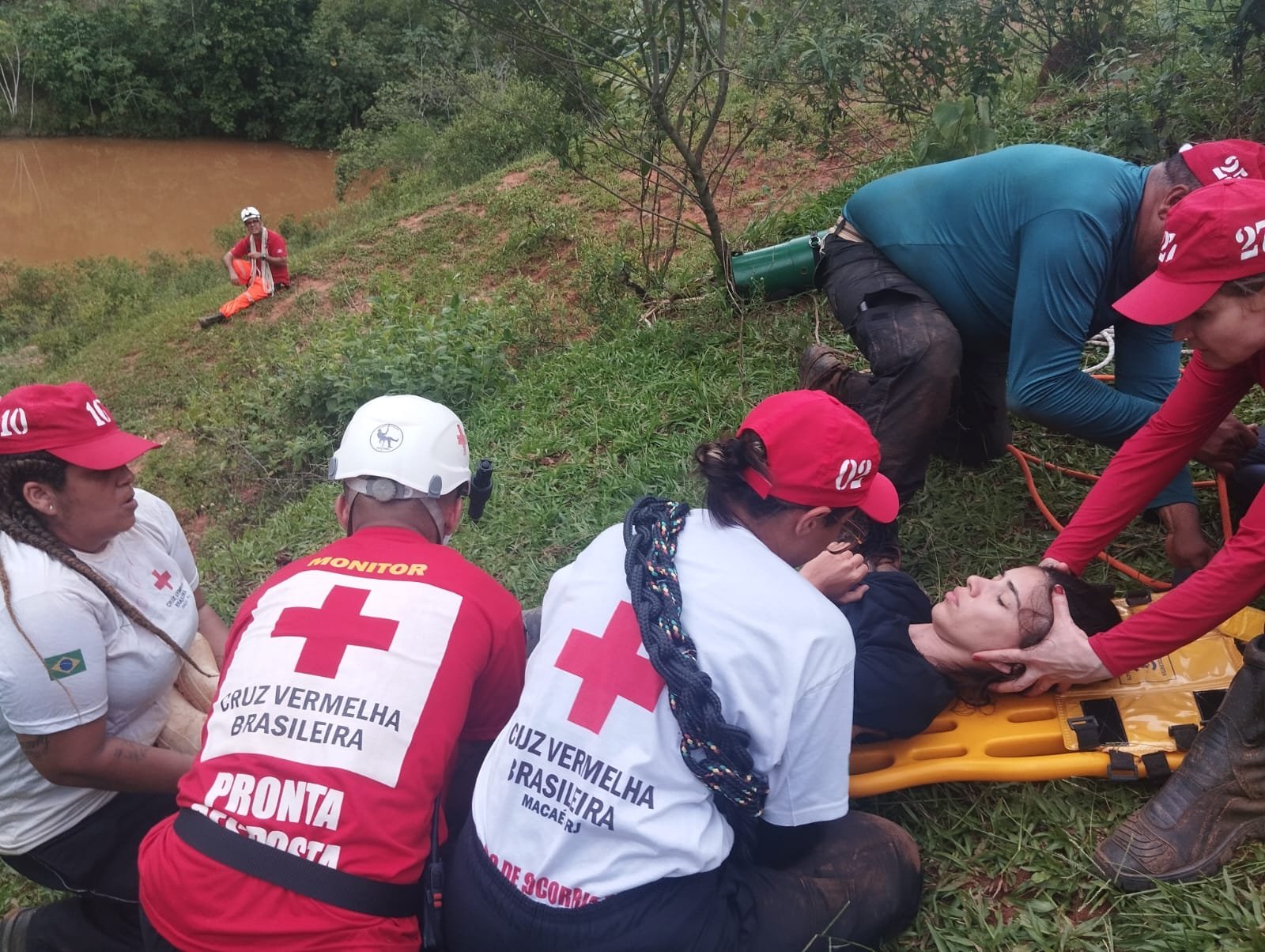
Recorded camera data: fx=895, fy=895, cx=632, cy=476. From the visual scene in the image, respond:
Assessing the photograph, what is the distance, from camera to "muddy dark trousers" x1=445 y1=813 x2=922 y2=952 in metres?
1.70

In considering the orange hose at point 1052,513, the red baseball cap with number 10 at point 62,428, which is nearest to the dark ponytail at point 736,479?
the orange hose at point 1052,513

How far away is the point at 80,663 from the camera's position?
216 cm

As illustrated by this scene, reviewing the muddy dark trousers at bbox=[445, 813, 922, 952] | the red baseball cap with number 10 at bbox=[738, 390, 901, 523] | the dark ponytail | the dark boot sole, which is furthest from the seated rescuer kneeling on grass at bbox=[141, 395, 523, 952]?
the dark boot sole

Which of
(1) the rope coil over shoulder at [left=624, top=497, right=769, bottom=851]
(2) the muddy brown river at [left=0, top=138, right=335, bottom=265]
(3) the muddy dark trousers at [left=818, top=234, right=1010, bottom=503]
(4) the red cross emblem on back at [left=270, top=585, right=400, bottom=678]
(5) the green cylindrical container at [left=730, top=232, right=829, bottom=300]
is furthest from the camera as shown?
(2) the muddy brown river at [left=0, top=138, right=335, bottom=265]

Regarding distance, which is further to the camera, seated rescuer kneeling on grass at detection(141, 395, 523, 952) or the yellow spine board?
the yellow spine board

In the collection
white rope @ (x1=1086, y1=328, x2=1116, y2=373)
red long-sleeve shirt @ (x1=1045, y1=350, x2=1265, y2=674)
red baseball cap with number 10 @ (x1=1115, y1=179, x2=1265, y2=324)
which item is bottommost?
white rope @ (x1=1086, y1=328, x2=1116, y2=373)

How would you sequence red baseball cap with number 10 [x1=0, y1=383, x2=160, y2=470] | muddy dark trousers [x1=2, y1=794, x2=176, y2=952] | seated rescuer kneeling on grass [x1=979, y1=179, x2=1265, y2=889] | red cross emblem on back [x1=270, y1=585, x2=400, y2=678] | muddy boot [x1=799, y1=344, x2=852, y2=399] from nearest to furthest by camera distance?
red cross emblem on back [x1=270, y1=585, x2=400, y2=678], seated rescuer kneeling on grass [x1=979, y1=179, x2=1265, y2=889], red baseball cap with number 10 [x1=0, y1=383, x2=160, y2=470], muddy dark trousers [x1=2, y1=794, x2=176, y2=952], muddy boot [x1=799, y1=344, x2=852, y2=399]

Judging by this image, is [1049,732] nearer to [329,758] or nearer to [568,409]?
[329,758]

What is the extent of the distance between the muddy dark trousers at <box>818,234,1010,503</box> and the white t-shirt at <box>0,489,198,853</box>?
90.1 inches

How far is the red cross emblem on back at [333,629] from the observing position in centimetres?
183

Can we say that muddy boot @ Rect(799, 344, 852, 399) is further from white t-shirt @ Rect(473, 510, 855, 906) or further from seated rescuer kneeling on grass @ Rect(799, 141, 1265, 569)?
white t-shirt @ Rect(473, 510, 855, 906)

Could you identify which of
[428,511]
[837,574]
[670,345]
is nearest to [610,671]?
[428,511]

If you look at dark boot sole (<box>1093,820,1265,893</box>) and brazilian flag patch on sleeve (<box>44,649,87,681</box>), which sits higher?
brazilian flag patch on sleeve (<box>44,649,87,681</box>)

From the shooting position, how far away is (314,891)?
1.69 metres
